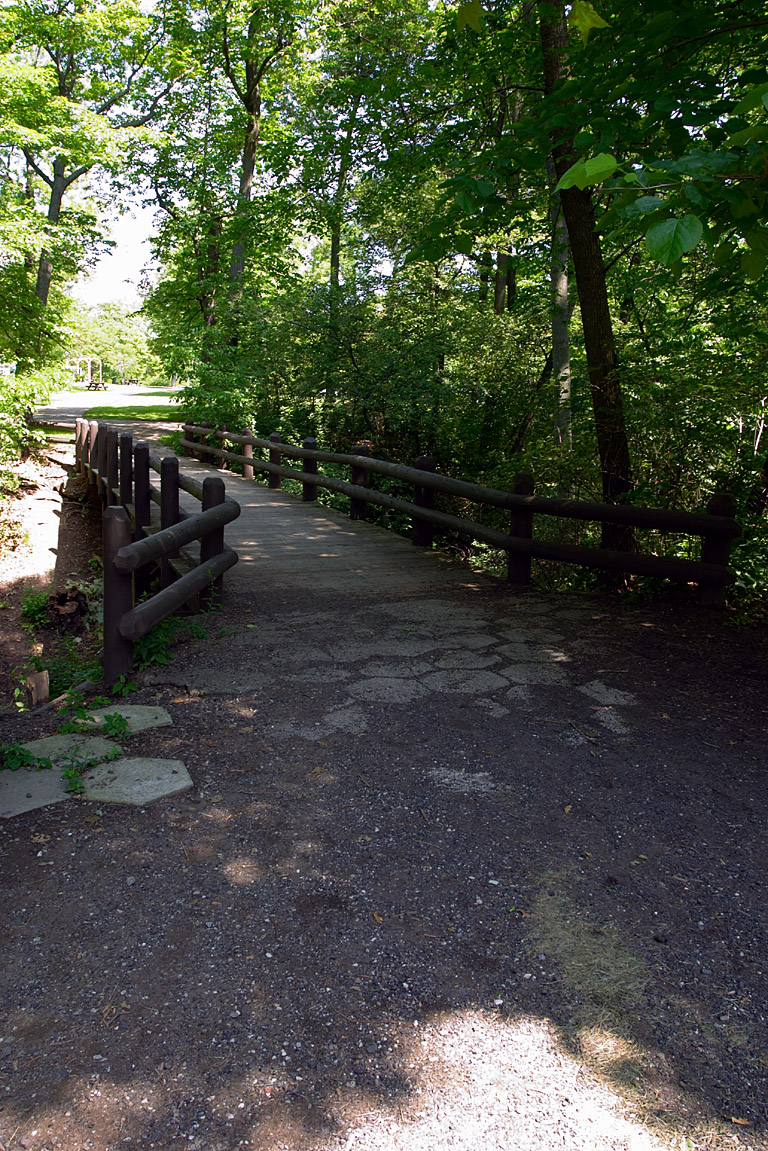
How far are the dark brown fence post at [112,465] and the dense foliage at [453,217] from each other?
13.2 feet

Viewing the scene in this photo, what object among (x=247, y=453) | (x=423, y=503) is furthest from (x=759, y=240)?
(x=247, y=453)

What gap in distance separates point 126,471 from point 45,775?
6.70 meters

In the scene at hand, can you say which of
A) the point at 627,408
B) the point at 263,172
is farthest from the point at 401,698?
the point at 263,172

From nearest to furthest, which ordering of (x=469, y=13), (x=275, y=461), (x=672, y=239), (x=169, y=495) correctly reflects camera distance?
(x=672, y=239) → (x=469, y=13) → (x=169, y=495) → (x=275, y=461)

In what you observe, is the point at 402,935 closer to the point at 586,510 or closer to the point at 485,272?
the point at 586,510

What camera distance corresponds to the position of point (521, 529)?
270 inches

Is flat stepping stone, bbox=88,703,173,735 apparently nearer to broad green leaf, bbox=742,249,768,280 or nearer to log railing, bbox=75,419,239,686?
log railing, bbox=75,419,239,686

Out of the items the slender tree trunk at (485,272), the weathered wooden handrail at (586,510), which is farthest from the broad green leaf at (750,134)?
the slender tree trunk at (485,272)

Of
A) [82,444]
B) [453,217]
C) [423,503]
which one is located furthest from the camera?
[82,444]

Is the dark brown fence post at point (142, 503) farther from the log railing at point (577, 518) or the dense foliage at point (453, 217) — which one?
the dense foliage at point (453, 217)

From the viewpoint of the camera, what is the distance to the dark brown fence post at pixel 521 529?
6.72m

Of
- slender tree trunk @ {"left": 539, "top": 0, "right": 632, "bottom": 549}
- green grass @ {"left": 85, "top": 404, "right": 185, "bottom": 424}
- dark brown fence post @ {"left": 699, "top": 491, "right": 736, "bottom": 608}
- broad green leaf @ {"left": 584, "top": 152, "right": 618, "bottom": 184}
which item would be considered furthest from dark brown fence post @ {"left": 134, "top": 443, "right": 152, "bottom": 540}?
green grass @ {"left": 85, "top": 404, "right": 185, "bottom": 424}

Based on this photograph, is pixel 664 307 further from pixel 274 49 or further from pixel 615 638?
pixel 274 49

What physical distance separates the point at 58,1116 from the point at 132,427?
26122mm
